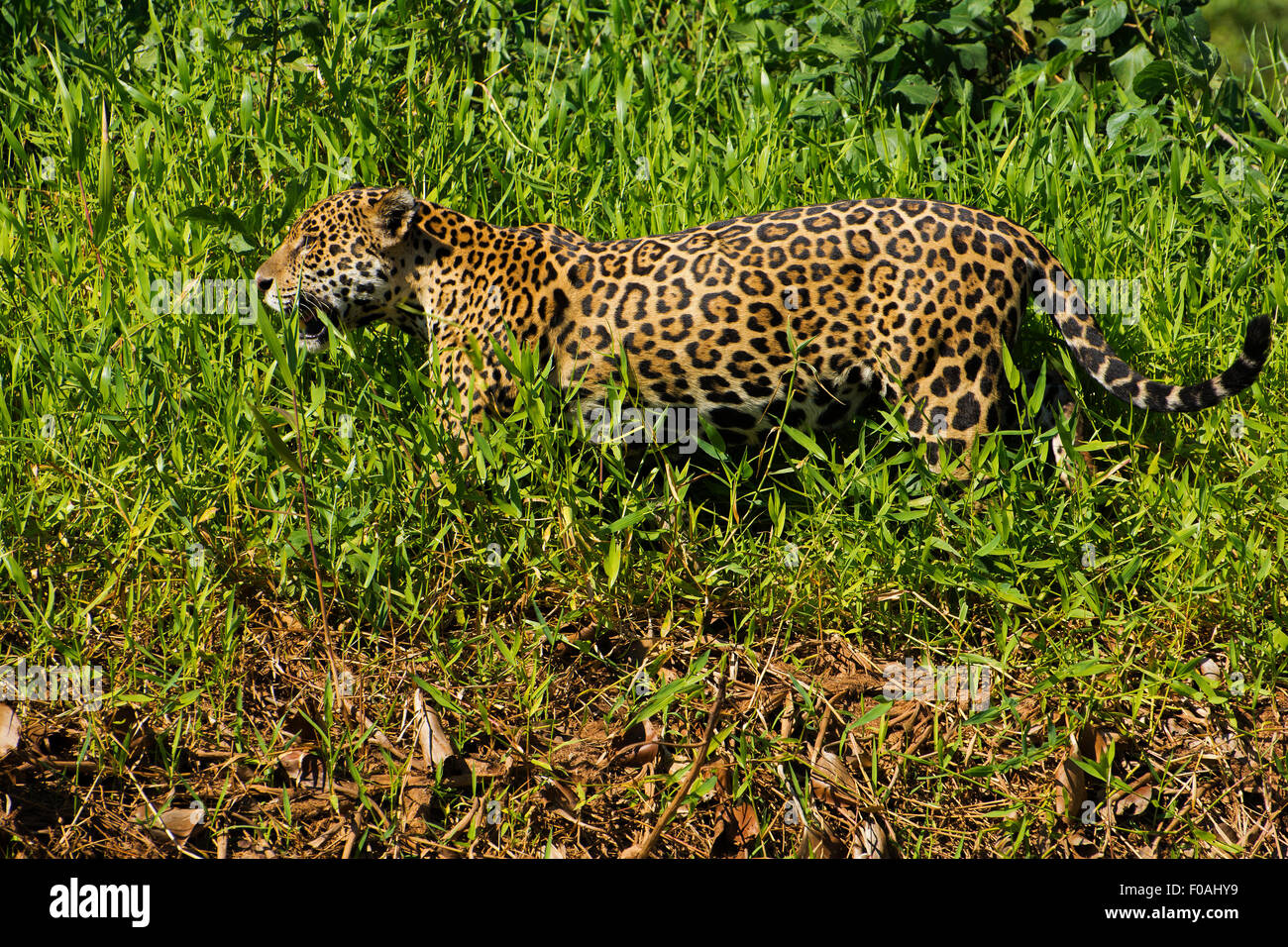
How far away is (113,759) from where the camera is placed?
3.97 metres

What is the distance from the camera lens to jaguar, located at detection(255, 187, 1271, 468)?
448 cm

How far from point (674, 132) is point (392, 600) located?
2.84m

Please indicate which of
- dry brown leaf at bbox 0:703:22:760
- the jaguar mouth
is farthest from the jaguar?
dry brown leaf at bbox 0:703:22:760

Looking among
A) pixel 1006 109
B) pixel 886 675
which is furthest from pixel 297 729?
pixel 1006 109

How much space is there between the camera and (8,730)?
156 inches

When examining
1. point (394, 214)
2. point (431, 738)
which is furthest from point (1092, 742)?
point (394, 214)

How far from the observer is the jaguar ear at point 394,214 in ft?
15.6

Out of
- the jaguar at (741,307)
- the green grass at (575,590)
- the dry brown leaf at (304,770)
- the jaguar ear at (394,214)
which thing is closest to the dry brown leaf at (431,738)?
the green grass at (575,590)

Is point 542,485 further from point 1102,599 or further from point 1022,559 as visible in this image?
→ point 1102,599

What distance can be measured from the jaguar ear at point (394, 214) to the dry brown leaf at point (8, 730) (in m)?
2.04

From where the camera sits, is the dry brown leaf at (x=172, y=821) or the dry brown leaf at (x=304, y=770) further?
the dry brown leaf at (x=304, y=770)

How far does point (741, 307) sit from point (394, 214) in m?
1.34

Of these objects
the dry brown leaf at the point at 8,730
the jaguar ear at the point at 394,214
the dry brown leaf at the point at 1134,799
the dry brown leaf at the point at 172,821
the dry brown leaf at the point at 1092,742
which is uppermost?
the jaguar ear at the point at 394,214

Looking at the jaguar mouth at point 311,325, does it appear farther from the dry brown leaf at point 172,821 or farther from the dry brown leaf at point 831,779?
the dry brown leaf at point 831,779
